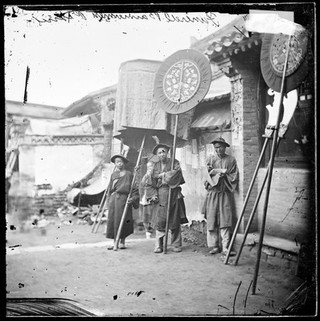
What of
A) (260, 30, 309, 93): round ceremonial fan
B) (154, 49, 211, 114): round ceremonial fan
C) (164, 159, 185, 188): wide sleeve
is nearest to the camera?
(260, 30, 309, 93): round ceremonial fan

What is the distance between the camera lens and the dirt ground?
4547 mm

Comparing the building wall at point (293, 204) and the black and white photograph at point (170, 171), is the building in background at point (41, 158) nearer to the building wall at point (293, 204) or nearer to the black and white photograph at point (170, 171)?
the black and white photograph at point (170, 171)

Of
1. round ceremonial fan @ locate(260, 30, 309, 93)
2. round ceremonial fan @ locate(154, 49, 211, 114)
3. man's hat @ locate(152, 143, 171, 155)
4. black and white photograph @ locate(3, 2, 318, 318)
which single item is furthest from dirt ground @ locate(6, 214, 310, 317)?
round ceremonial fan @ locate(260, 30, 309, 93)

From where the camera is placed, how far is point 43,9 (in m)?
4.62

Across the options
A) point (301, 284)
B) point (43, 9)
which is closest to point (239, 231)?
point (301, 284)

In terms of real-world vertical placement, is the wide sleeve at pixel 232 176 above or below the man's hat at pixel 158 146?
below

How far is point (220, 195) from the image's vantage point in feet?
15.8

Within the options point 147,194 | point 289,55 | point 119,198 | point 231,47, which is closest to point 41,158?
point 119,198

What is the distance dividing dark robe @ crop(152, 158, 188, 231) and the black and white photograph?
0.02 meters

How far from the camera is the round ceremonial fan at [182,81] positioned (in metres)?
4.72

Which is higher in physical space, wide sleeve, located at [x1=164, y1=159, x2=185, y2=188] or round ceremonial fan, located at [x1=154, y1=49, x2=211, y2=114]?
round ceremonial fan, located at [x1=154, y1=49, x2=211, y2=114]

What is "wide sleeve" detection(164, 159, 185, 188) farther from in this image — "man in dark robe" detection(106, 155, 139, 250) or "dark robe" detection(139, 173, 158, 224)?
"man in dark robe" detection(106, 155, 139, 250)

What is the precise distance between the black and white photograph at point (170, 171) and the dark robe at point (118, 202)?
13mm

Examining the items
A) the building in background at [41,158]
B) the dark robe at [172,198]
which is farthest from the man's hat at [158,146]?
the building in background at [41,158]
